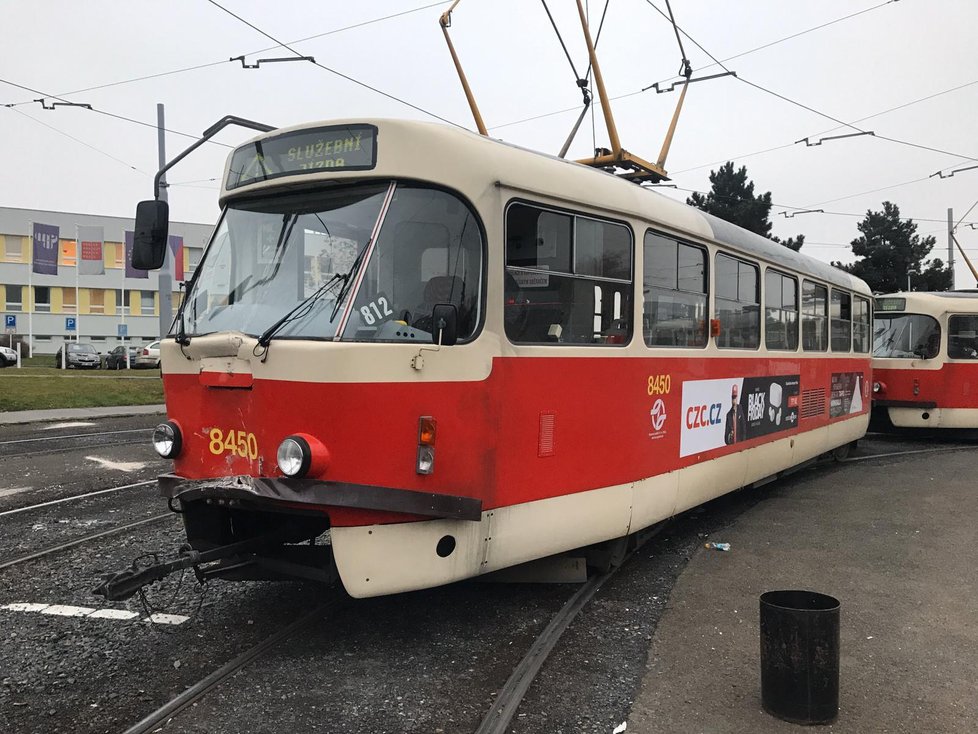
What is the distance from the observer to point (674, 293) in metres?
6.49

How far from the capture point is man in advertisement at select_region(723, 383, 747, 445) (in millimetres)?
7578

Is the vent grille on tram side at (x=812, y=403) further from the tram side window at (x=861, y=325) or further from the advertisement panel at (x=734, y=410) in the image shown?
the tram side window at (x=861, y=325)

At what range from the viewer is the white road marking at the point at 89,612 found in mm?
5215

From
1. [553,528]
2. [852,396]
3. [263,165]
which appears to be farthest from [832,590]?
[852,396]

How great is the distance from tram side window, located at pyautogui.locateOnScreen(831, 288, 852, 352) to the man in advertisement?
3.68 meters

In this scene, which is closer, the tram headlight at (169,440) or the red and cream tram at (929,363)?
the tram headlight at (169,440)

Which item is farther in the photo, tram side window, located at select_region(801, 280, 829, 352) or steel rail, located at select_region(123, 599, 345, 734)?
tram side window, located at select_region(801, 280, 829, 352)

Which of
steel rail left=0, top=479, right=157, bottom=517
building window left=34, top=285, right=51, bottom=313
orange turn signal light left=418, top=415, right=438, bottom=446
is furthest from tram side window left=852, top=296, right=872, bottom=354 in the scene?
building window left=34, top=285, right=51, bottom=313

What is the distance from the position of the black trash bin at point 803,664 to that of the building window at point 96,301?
60.9m

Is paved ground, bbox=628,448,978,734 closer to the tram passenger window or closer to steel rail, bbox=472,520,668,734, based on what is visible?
steel rail, bbox=472,520,668,734

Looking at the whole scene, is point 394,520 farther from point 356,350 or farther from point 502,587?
point 502,587

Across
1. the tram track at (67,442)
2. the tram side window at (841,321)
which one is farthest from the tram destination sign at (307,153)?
the tram track at (67,442)

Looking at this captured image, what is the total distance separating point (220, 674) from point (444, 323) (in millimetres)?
2176

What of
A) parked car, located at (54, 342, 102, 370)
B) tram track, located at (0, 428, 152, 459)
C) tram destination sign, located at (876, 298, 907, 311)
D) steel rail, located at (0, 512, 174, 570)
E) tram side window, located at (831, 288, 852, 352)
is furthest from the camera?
parked car, located at (54, 342, 102, 370)
